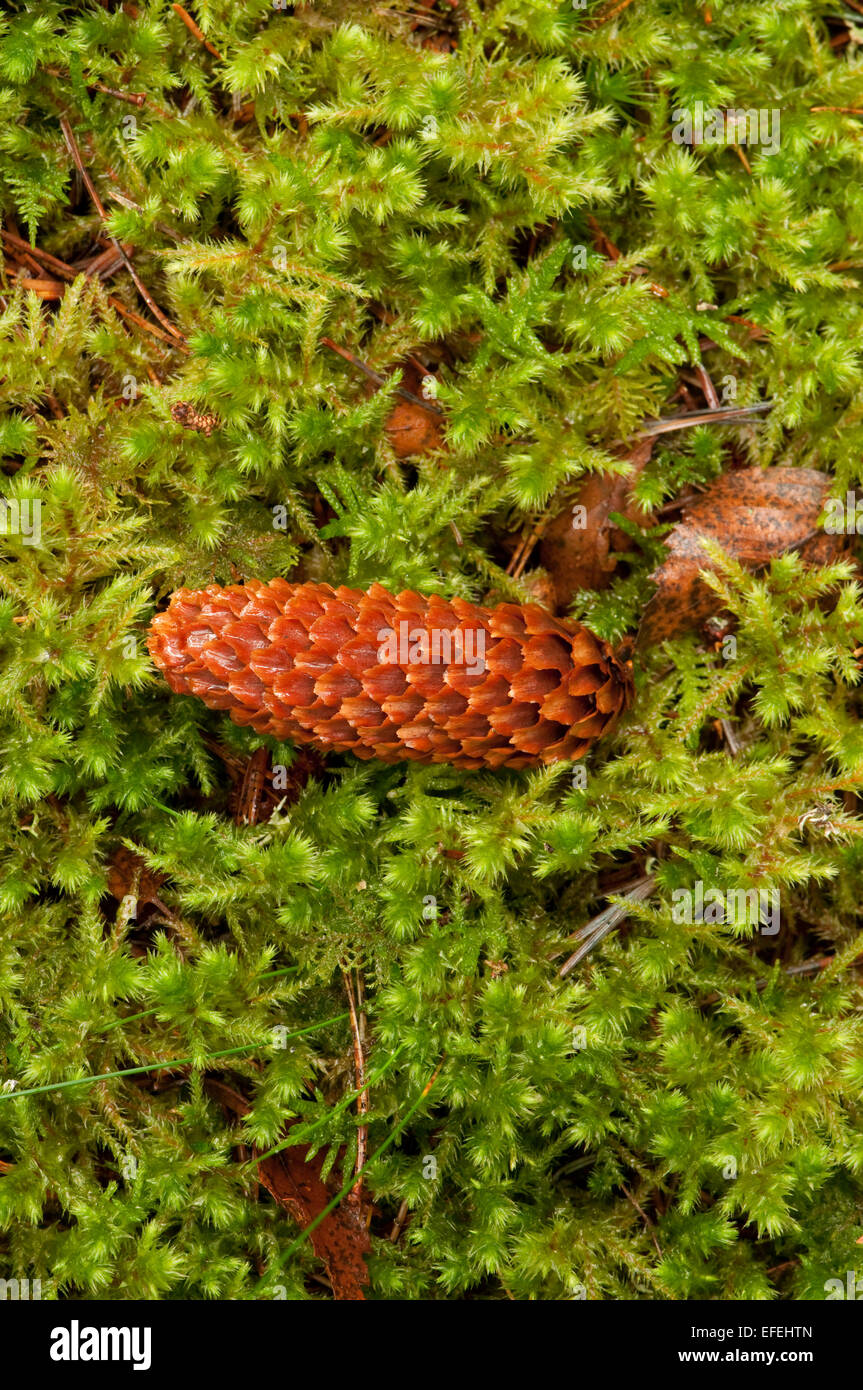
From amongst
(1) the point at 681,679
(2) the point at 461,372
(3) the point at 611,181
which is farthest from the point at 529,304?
(1) the point at 681,679

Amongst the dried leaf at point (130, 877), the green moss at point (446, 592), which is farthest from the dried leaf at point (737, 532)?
the dried leaf at point (130, 877)

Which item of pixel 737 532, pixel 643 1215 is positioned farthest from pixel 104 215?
pixel 643 1215

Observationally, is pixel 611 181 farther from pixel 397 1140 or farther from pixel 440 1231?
pixel 440 1231

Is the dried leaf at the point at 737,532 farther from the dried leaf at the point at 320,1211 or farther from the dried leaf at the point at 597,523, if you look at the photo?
the dried leaf at the point at 320,1211

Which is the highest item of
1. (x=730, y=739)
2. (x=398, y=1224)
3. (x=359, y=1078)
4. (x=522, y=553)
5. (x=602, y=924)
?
(x=522, y=553)

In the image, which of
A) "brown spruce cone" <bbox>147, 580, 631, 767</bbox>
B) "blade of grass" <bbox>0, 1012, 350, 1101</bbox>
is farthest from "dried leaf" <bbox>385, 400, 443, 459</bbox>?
"blade of grass" <bbox>0, 1012, 350, 1101</bbox>

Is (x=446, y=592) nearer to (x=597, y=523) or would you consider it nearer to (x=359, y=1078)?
(x=597, y=523)
